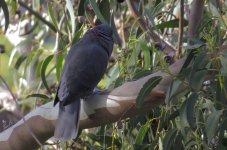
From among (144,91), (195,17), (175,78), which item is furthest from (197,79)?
(195,17)

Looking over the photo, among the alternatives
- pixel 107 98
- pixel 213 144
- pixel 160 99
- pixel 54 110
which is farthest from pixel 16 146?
pixel 213 144

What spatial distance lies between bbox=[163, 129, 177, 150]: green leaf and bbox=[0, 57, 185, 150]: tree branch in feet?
0.78

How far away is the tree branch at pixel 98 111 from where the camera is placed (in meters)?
2.00

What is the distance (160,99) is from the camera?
2.01 metres

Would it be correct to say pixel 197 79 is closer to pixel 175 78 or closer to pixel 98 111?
pixel 175 78

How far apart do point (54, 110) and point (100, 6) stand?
0.69 meters

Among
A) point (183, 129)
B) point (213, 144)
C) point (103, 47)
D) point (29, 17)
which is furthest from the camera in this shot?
point (29, 17)

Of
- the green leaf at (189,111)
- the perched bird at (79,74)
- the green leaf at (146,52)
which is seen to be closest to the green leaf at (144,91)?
the green leaf at (189,111)

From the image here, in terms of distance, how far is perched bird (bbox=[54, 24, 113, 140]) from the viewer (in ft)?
7.10

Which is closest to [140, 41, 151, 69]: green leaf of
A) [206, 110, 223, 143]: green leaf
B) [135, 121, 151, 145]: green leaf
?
[135, 121, 151, 145]: green leaf

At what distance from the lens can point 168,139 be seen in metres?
2.22

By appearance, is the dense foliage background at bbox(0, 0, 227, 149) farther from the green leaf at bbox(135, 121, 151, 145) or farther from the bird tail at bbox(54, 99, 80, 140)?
the bird tail at bbox(54, 99, 80, 140)

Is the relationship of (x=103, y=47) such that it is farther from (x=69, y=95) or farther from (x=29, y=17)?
(x=29, y=17)

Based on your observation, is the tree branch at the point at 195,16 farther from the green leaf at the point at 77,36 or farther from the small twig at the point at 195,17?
the green leaf at the point at 77,36
